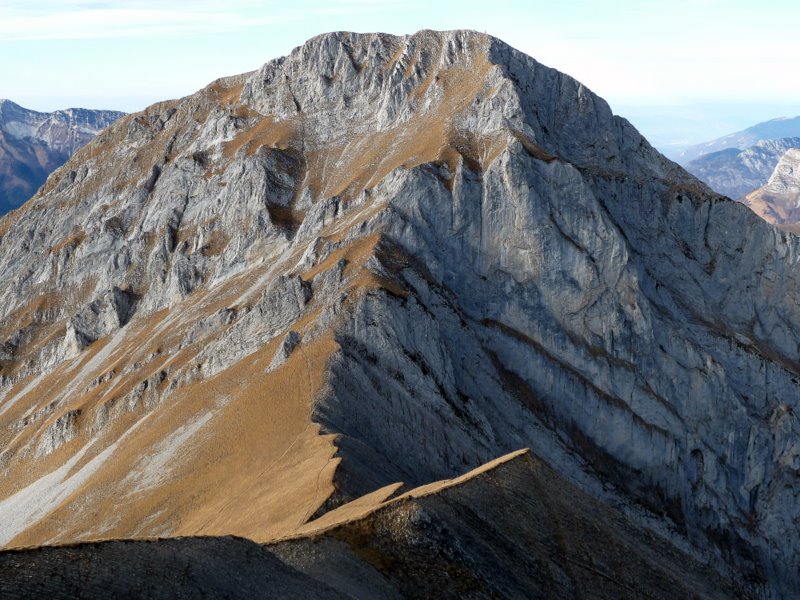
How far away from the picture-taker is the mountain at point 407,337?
205ft

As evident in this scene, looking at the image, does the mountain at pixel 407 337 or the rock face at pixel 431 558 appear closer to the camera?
the rock face at pixel 431 558

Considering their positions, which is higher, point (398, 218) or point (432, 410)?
point (398, 218)

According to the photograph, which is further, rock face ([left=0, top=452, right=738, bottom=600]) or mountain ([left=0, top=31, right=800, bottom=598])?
mountain ([left=0, top=31, right=800, bottom=598])

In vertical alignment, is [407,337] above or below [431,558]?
above

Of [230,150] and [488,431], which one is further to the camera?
[230,150]

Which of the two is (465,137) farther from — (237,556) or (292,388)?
(237,556)

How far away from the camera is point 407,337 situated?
320 feet

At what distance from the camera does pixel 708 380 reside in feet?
392

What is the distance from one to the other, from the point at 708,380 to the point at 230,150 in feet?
248

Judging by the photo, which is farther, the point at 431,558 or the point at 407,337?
the point at 407,337

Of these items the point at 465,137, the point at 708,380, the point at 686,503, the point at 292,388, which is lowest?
the point at 686,503

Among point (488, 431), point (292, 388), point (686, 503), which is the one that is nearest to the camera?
point (292, 388)

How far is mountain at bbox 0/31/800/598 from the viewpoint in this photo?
6241cm

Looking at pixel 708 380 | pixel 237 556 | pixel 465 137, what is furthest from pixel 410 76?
pixel 237 556
